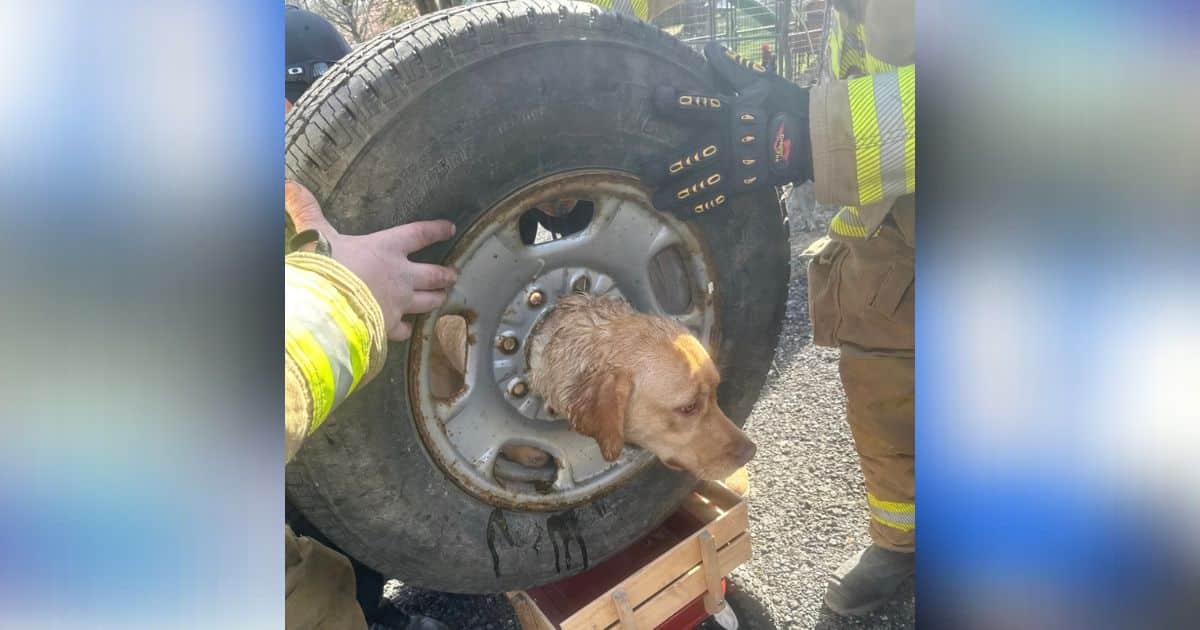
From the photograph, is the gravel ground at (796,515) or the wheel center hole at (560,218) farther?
the gravel ground at (796,515)

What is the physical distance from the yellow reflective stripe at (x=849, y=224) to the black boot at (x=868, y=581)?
1.06 metres

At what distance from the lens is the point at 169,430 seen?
61 centimetres

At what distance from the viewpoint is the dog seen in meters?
1.73

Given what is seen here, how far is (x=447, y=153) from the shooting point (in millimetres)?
1416

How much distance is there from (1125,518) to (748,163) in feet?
3.70

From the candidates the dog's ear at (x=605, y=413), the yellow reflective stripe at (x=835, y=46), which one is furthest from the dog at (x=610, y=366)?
the yellow reflective stripe at (x=835, y=46)

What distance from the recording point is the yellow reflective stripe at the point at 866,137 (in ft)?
4.68

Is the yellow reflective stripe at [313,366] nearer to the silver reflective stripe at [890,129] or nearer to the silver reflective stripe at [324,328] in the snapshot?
the silver reflective stripe at [324,328]

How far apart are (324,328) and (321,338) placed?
20 millimetres

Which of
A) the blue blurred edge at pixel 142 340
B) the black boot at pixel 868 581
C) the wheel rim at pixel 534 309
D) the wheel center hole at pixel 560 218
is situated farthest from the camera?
the black boot at pixel 868 581

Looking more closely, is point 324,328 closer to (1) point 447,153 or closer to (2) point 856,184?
(1) point 447,153

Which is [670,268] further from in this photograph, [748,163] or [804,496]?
[804,496]

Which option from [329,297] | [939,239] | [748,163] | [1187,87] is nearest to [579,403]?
[748,163]

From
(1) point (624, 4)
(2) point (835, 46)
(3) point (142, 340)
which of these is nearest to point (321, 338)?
(3) point (142, 340)
